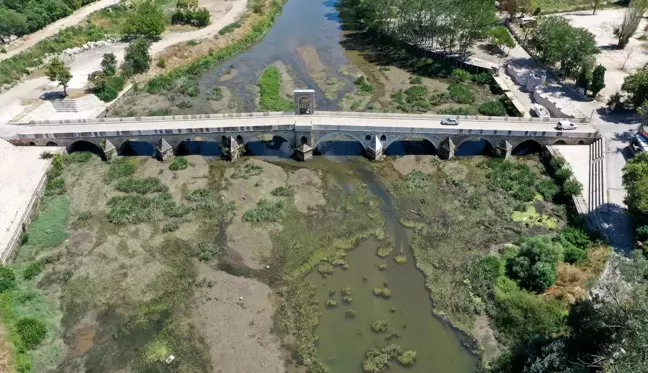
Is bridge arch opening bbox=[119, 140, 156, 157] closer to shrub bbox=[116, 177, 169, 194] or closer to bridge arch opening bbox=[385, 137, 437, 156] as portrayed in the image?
shrub bbox=[116, 177, 169, 194]

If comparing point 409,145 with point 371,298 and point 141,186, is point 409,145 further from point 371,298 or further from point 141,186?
point 141,186

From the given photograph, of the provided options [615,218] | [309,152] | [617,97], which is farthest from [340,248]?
[617,97]

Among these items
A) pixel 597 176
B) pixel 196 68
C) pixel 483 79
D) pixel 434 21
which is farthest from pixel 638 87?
pixel 196 68

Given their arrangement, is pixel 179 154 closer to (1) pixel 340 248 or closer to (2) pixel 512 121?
(1) pixel 340 248

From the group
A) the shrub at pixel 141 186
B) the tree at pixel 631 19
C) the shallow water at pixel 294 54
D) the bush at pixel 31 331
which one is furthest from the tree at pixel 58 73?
the tree at pixel 631 19

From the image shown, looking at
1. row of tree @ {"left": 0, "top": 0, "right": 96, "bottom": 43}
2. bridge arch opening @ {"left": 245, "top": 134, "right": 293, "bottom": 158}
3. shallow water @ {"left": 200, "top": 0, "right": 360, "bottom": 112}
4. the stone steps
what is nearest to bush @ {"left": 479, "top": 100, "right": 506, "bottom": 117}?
the stone steps
